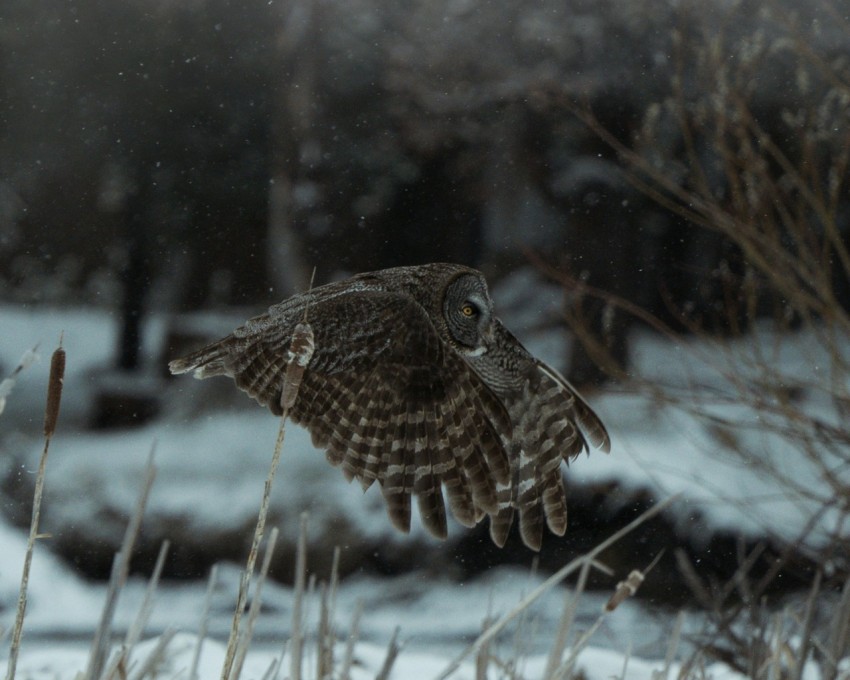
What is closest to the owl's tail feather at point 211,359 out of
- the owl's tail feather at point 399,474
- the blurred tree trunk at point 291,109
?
the owl's tail feather at point 399,474

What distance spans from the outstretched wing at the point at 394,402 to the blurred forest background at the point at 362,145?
143 cm

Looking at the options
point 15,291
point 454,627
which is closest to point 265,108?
point 15,291

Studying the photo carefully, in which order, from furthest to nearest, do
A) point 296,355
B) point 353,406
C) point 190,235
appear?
1. point 190,235
2. point 353,406
3. point 296,355

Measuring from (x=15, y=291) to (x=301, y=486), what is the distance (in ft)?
3.37

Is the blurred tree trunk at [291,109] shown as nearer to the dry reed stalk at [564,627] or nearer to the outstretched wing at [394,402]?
the outstretched wing at [394,402]

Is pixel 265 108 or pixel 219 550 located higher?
pixel 265 108

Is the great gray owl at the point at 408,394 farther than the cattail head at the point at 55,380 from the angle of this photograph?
Yes

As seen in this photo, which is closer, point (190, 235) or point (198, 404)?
point (190, 235)

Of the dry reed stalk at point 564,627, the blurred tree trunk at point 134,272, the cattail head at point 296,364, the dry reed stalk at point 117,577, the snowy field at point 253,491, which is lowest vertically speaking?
the snowy field at point 253,491

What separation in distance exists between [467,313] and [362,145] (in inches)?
65.4

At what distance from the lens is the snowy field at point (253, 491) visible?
2432 millimetres

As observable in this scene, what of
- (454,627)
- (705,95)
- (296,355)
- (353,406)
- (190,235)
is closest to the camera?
(296,355)

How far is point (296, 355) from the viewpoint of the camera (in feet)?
1.63

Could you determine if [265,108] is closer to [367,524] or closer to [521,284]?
[521,284]
